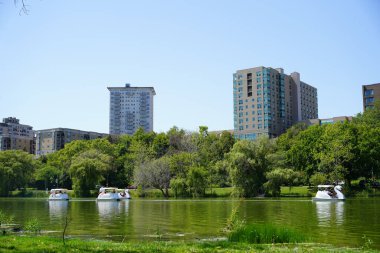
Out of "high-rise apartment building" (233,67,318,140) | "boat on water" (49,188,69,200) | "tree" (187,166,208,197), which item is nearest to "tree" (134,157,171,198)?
"tree" (187,166,208,197)

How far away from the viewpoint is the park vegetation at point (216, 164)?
79.1 m

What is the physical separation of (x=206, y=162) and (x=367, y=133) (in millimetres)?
36669

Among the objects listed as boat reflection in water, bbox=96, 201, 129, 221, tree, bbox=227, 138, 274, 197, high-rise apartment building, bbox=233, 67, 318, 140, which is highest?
high-rise apartment building, bbox=233, 67, 318, 140

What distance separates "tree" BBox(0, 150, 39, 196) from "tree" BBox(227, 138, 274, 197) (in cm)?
5722

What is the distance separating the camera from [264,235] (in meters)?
19.1

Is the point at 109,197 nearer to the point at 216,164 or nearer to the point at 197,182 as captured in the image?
the point at 197,182

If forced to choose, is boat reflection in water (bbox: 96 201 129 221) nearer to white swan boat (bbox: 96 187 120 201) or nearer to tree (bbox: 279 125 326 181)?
white swan boat (bbox: 96 187 120 201)

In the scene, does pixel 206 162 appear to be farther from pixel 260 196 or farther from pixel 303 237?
pixel 303 237

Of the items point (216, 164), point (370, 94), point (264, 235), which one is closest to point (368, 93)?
point (370, 94)

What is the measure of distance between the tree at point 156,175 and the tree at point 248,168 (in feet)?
60.9

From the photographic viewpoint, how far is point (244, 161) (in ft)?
254

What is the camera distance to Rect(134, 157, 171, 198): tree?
9269 centimetres

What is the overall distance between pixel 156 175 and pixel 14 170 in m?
38.9

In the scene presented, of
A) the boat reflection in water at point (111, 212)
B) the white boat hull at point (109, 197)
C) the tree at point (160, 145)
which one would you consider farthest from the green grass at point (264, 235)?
the tree at point (160, 145)
